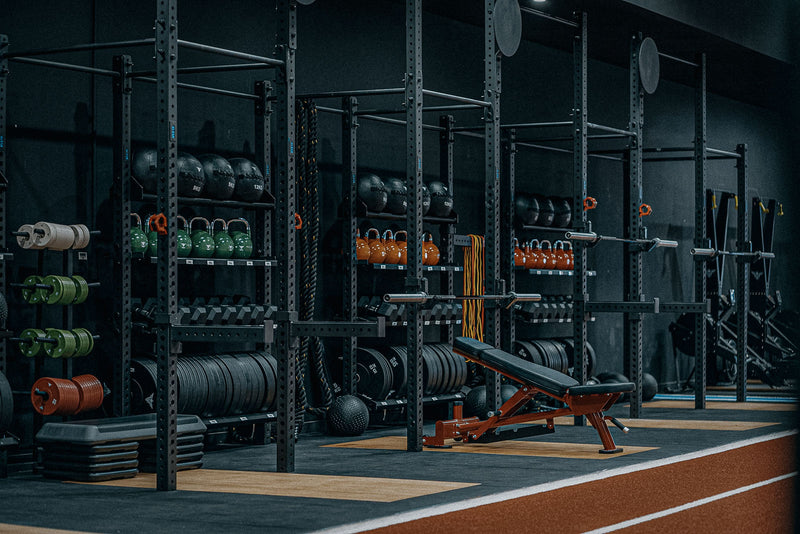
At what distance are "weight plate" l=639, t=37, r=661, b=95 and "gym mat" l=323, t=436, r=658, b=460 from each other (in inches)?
142

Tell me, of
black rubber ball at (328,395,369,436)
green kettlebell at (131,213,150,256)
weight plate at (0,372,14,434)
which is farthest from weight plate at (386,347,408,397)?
weight plate at (0,372,14,434)

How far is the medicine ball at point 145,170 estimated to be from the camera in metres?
6.54

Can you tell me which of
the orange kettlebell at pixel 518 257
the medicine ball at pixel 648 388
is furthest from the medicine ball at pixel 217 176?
the medicine ball at pixel 648 388

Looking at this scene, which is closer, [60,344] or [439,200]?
[60,344]

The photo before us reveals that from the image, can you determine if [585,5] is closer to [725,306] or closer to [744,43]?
[744,43]

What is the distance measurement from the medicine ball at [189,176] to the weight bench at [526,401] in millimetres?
2038

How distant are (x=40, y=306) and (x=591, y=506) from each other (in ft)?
11.0

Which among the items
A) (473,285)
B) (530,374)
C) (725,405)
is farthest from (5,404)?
(725,405)

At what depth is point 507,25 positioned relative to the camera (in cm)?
778

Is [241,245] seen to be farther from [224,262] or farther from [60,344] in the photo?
[60,344]

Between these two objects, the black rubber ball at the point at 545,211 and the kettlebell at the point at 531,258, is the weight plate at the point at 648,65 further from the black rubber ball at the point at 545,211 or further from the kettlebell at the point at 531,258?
the kettlebell at the point at 531,258

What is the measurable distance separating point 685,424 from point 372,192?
125 inches

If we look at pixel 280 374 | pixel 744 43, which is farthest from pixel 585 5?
pixel 280 374

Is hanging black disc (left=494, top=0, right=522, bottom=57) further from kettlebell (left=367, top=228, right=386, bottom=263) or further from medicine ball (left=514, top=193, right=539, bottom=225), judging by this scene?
medicine ball (left=514, top=193, right=539, bottom=225)
